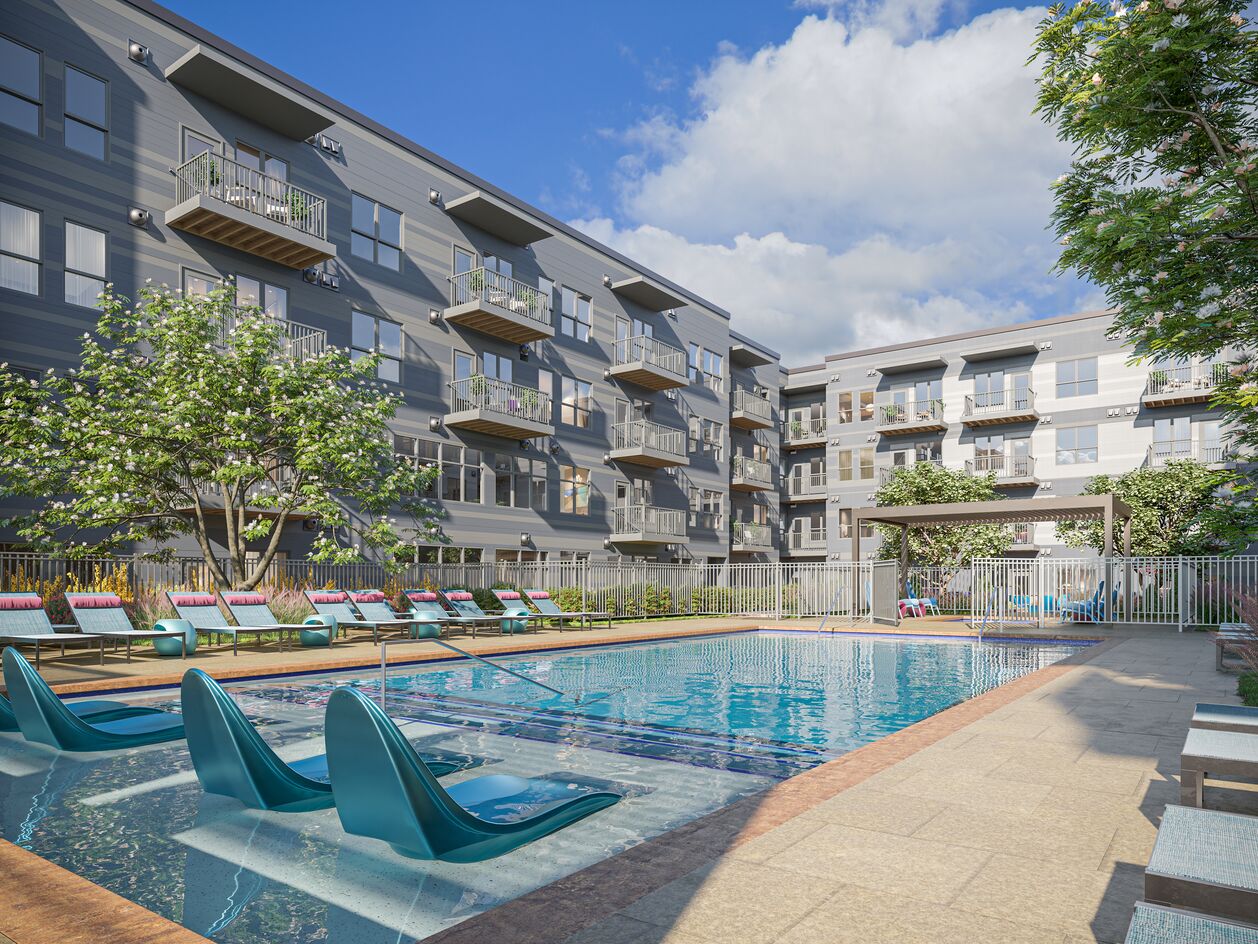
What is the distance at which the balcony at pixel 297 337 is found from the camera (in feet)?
63.3

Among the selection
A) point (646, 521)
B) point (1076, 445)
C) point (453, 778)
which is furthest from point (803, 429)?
point (453, 778)

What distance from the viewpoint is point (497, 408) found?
26312 mm

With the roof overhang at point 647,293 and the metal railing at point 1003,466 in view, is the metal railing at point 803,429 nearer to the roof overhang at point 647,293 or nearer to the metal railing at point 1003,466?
the metal railing at point 1003,466

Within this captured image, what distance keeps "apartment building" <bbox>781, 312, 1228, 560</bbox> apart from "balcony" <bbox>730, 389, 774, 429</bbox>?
15.2 ft

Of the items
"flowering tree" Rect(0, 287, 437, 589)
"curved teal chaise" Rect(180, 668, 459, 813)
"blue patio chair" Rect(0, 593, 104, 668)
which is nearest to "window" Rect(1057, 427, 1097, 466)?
"flowering tree" Rect(0, 287, 437, 589)

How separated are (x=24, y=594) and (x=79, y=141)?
33.7 feet

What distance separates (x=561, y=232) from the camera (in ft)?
101

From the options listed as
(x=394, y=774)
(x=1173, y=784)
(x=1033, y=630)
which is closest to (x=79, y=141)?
(x=394, y=774)

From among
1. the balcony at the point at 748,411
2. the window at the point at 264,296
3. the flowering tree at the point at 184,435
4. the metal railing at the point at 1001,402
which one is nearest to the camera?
the flowering tree at the point at 184,435

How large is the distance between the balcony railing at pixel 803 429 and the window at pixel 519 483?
21.0 m

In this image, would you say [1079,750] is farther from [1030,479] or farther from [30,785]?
[1030,479]

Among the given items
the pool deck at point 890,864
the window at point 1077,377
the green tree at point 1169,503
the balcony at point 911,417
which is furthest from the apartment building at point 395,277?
the pool deck at point 890,864

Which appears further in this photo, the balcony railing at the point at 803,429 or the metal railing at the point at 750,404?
the balcony railing at the point at 803,429

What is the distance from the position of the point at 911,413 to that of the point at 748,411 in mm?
8139
